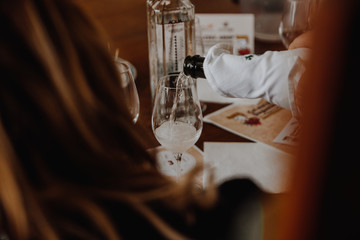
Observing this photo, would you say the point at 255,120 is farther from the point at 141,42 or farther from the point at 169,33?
the point at 141,42

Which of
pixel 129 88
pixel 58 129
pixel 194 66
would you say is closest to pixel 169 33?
pixel 194 66

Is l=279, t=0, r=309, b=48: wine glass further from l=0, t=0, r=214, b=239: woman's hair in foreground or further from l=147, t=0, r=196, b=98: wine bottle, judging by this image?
l=0, t=0, r=214, b=239: woman's hair in foreground

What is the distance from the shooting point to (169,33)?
1079mm

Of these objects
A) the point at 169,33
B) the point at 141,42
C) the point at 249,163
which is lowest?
the point at 249,163

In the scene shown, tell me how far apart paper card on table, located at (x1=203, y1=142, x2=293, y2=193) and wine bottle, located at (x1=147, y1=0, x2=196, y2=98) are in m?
0.26

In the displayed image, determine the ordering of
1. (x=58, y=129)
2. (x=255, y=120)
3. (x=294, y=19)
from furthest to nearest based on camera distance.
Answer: (x=294, y=19)
(x=255, y=120)
(x=58, y=129)

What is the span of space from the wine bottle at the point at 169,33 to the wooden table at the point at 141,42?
0.10 meters

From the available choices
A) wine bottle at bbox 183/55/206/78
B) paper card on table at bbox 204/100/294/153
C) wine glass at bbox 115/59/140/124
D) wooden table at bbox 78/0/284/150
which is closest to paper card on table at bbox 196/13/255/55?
wooden table at bbox 78/0/284/150

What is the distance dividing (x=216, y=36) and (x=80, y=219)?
932 millimetres

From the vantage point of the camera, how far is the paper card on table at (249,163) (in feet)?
2.77

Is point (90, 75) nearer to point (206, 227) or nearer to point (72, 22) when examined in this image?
point (72, 22)

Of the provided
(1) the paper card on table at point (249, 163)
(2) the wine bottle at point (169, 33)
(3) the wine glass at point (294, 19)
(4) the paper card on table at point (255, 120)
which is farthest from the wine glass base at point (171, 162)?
(3) the wine glass at point (294, 19)

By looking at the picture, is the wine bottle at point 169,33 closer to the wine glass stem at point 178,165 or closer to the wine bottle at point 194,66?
the wine bottle at point 194,66

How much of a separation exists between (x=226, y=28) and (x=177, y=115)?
0.56 m
